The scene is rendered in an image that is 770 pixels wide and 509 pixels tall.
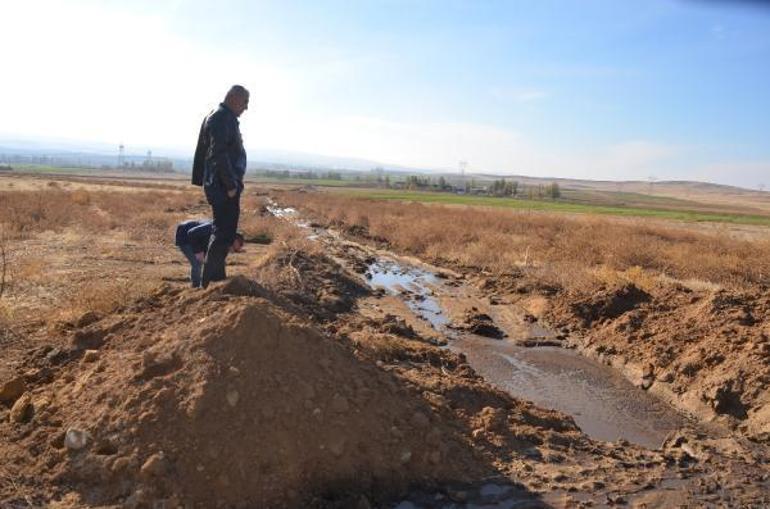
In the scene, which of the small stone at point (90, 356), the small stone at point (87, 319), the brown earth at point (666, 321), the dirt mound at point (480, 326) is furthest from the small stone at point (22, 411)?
the dirt mound at point (480, 326)

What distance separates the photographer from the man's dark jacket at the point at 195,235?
618 cm

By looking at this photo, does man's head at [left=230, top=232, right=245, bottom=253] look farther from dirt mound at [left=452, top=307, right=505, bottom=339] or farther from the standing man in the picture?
dirt mound at [left=452, top=307, right=505, bottom=339]

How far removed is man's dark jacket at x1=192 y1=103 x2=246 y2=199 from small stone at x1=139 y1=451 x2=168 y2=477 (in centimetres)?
245

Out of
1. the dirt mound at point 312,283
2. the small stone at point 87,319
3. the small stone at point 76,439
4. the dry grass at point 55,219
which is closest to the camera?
the small stone at point 76,439

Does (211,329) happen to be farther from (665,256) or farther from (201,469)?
(665,256)

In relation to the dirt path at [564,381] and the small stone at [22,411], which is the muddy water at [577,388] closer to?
the dirt path at [564,381]

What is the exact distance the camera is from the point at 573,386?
8242 millimetres

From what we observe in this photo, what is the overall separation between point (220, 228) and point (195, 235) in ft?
1.98

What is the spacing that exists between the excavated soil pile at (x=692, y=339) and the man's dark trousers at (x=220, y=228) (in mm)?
5282

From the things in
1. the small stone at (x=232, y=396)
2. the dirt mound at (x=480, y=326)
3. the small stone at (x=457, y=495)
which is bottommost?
the dirt mound at (x=480, y=326)

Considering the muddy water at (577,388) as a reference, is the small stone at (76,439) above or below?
above

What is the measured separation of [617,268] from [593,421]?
35.0 ft

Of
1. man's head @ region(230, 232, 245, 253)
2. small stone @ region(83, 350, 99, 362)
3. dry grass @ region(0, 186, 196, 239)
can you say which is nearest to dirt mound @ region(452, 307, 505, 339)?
man's head @ region(230, 232, 245, 253)

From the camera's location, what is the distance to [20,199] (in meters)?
26.0
